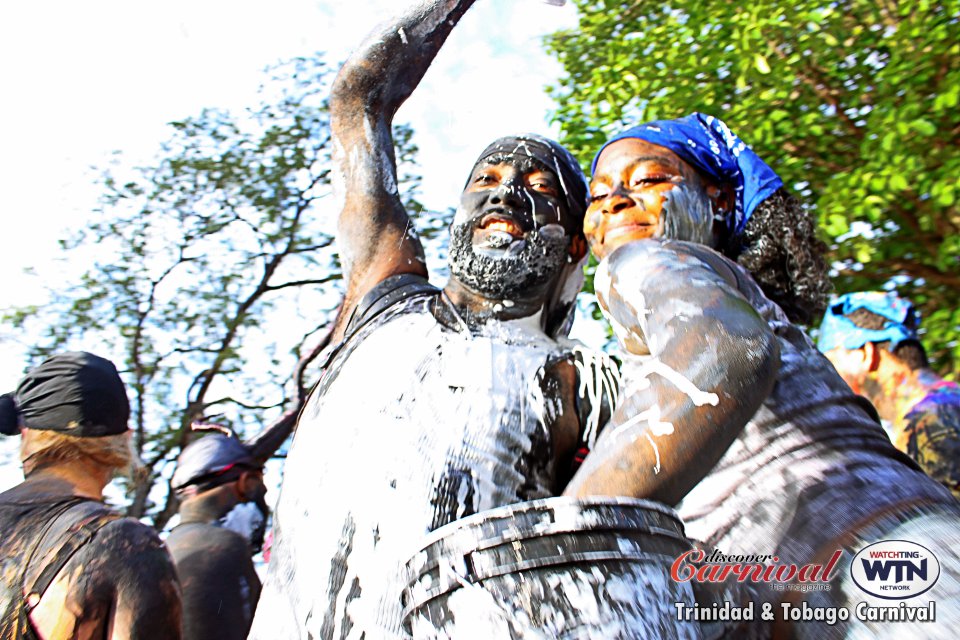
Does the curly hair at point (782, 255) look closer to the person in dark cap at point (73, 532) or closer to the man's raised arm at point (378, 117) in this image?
the man's raised arm at point (378, 117)

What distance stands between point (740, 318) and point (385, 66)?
1.96 meters

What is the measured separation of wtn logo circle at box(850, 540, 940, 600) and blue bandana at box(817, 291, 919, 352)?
2596mm

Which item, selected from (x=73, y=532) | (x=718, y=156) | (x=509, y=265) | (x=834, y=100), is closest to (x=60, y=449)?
(x=73, y=532)

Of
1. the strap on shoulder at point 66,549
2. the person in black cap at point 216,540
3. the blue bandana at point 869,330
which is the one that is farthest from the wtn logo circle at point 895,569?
the blue bandana at point 869,330

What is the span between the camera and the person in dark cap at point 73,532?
7.57 ft

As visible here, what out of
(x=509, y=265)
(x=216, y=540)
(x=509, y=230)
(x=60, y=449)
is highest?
(x=509, y=230)

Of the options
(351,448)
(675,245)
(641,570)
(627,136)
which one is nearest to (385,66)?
(627,136)

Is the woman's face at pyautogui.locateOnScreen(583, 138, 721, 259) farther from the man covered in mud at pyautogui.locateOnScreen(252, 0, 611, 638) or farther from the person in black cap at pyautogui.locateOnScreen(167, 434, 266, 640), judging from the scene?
the person in black cap at pyautogui.locateOnScreen(167, 434, 266, 640)

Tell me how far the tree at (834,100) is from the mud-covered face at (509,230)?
2818mm

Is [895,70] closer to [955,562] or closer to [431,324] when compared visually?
[431,324]

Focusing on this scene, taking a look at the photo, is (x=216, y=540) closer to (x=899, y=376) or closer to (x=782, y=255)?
(x=782, y=255)

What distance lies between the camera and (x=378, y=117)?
310 centimetres

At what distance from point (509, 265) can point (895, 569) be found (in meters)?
1.42

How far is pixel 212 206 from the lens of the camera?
10.4 m
